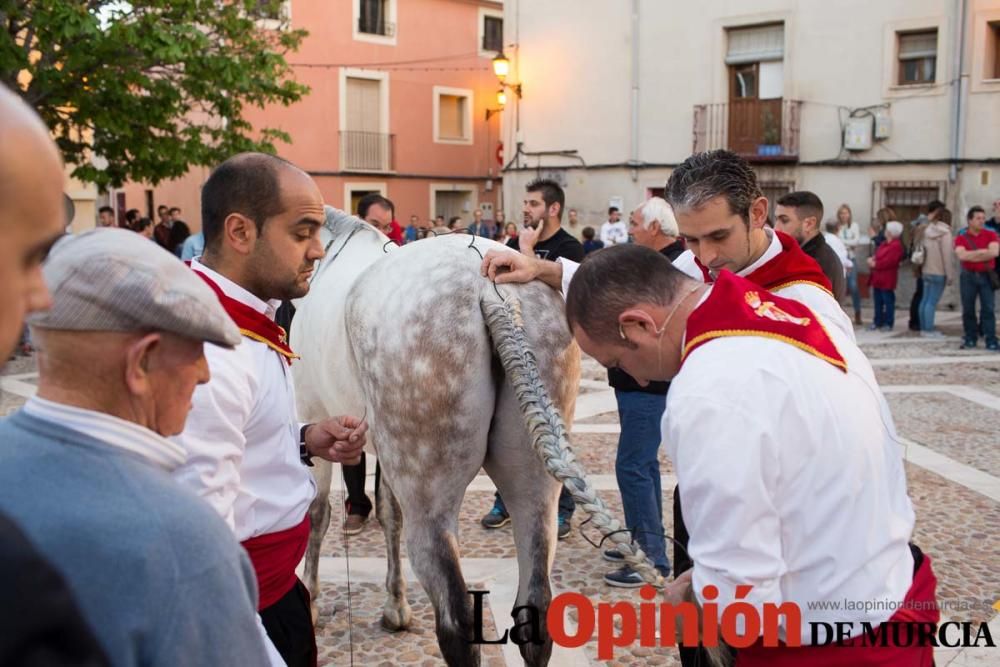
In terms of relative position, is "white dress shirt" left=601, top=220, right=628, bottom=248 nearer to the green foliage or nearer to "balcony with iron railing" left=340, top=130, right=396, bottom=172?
the green foliage

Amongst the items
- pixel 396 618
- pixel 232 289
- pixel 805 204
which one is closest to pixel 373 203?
pixel 805 204

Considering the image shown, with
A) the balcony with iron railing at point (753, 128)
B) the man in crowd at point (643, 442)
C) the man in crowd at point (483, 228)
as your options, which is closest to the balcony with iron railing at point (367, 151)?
the man in crowd at point (483, 228)

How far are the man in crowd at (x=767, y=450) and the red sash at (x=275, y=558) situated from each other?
1008mm

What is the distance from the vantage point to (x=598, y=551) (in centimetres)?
557

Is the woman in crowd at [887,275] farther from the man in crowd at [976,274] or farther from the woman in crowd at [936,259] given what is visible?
the man in crowd at [976,274]

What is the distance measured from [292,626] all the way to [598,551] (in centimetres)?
315

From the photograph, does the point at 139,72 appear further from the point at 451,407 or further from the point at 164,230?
the point at 451,407

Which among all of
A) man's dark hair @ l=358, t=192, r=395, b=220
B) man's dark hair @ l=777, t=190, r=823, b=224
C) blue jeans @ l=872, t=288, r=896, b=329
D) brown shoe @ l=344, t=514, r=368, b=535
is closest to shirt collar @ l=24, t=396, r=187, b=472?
brown shoe @ l=344, t=514, r=368, b=535

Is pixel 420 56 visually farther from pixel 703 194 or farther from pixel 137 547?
pixel 137 547

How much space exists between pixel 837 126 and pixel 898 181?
5.86 ft

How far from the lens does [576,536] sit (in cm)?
587

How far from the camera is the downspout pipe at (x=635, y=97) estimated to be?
22.4 m

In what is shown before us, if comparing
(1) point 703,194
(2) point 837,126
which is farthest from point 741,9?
(1) point 703,194

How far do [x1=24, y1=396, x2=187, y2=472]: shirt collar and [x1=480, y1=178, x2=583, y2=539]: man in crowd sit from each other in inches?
169
